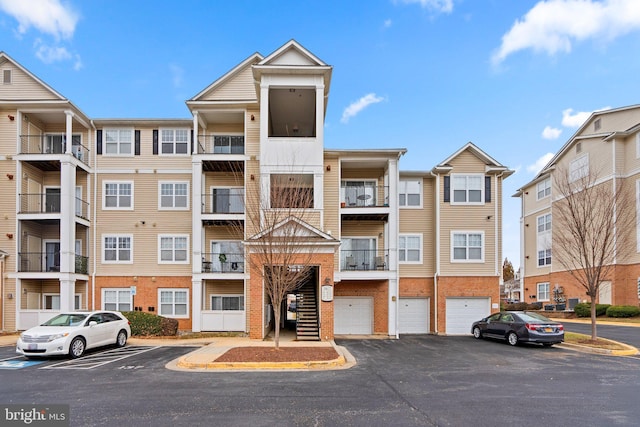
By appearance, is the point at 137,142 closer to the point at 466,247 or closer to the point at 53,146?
the point at 53,146

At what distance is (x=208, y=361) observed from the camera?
11.6 metres

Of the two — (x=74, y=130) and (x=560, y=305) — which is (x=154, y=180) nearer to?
(x=74, y=130)

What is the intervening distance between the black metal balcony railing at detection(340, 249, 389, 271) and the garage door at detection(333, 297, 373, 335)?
171 centimetres

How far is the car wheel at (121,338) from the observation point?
15.5m

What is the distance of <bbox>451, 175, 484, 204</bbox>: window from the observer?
22172 mm

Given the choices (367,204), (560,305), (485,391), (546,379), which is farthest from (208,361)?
(560,305)

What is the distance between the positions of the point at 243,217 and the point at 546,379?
14.2m

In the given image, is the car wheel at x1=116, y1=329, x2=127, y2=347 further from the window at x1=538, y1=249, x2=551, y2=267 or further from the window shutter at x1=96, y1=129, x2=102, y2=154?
the window at x1=538, y1=249, x2=551, y2=267

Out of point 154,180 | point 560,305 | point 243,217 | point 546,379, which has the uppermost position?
point 154,180

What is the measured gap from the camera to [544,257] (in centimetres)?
3828

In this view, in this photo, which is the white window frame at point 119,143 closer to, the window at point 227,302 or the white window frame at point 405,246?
the window at point 227,302

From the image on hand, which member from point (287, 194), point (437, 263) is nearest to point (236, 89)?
point (287, 194)

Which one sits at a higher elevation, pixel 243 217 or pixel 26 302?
pixel 243 217

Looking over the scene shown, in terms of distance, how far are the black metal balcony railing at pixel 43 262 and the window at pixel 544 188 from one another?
36.7 meters
